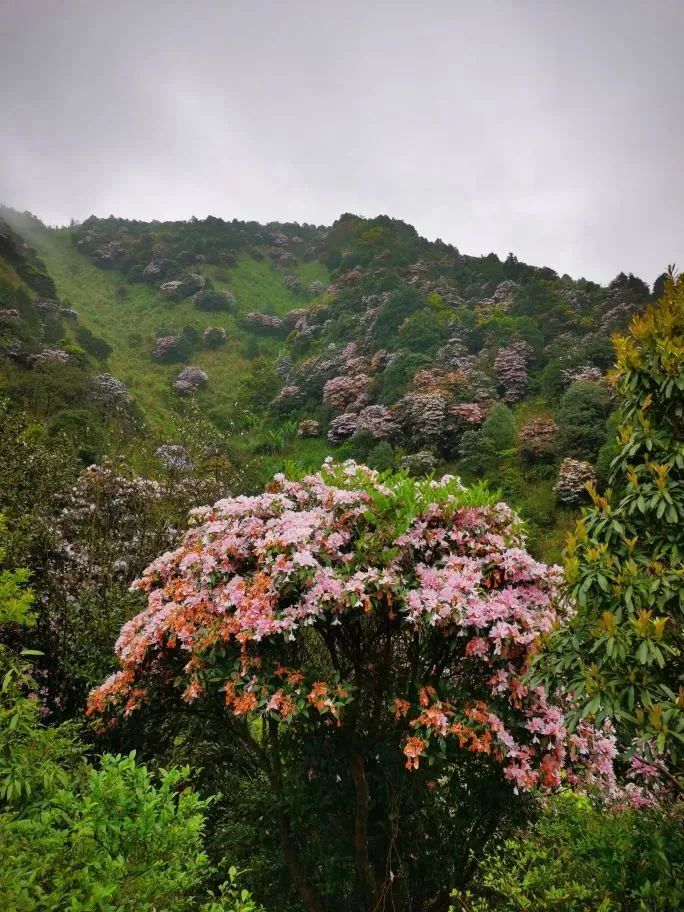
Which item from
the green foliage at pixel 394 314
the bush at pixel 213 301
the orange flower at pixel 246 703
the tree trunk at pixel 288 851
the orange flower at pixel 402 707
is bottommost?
the tree trunk at pixel 288 851

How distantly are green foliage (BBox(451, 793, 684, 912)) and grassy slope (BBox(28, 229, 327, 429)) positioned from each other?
2494cm

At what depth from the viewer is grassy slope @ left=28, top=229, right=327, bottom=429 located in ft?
110

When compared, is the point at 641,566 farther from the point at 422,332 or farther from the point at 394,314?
the point at 394,314

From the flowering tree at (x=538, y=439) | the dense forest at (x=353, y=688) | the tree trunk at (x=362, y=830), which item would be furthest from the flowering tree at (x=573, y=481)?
the tree trunk at (x=362, y=830)

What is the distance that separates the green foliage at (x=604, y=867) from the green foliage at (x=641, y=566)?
0.45 metres

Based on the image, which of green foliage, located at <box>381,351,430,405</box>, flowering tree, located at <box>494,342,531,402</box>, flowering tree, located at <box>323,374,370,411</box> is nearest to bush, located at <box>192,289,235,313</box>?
flowering tree, located at <box>323,374,370,411</box>

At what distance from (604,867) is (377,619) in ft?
6.13

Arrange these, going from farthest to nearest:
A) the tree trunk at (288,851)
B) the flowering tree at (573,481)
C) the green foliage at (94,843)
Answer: the flowering tree at (573,481)
the tree trunk at (288,851)
the green foliage at (94,843)

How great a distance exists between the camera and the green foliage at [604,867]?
2.53 meters

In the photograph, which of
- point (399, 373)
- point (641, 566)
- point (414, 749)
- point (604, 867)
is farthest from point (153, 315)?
point (604, 867)

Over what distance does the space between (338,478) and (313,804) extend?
8.49 feet

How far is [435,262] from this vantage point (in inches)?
1843

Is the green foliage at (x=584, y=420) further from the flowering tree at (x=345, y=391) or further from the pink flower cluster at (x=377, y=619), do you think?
the pink flower cluster at (x=377, y=619)

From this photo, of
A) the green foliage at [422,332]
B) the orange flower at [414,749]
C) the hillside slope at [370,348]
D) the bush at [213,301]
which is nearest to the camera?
the orange flower at [414,749]
